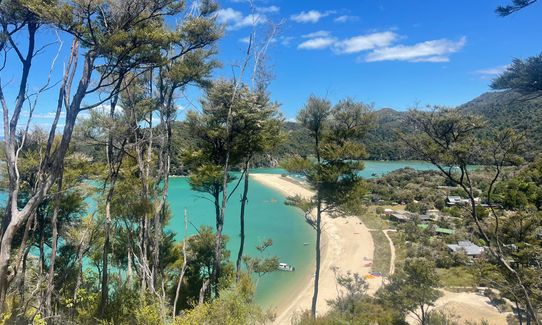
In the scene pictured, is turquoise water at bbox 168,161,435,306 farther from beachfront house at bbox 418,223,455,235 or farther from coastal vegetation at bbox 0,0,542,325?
beachfront house at bbox 418,223,455,235

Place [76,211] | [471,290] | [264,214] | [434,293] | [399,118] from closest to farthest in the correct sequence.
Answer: [399,118]
[76,211]
[434,293]
[471,290]
[264,214]

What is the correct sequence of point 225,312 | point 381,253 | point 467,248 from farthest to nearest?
point 381,253
point 467,248
point 225,312

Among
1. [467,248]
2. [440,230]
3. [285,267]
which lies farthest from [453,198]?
[285,267]

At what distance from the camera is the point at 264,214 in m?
46.7

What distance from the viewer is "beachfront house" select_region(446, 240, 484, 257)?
24.5 meters

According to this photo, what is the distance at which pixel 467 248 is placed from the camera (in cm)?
2553

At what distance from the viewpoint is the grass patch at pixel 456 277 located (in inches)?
790

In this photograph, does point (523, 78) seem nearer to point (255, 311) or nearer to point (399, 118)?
point (399, 118)

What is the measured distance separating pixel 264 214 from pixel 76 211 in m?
35.2

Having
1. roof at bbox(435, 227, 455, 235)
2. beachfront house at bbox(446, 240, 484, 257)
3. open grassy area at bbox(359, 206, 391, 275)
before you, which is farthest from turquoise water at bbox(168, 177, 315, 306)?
roof at bbox(435, 227, 455, 235)

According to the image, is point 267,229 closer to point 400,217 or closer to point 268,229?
point 268,229

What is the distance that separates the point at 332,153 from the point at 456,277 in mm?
14938

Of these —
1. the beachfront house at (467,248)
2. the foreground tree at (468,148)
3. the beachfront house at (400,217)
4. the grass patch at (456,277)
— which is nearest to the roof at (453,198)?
the beachfront house at (400,217)

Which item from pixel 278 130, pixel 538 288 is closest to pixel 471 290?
pixel 538 288
